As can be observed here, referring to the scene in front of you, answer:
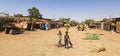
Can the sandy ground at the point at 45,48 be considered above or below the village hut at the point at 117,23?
below

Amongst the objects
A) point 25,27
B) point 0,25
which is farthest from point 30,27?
point 0,25

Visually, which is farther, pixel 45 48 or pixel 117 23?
pixel 117 23

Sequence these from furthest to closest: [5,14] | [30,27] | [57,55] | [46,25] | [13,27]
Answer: [46,25], [30,27], [5,14], [13,27], [57,55]

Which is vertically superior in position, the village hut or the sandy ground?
the village hut

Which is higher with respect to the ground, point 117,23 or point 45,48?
point 117,23

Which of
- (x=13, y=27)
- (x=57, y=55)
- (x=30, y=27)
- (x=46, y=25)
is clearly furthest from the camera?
(x=46, y=25)

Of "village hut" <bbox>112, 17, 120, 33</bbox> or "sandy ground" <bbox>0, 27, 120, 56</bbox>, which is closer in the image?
"sandy ground" <bbox>0, 27, 120, 56</bbox>

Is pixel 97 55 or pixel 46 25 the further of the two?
pixel 46 25

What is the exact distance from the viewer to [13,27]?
98.8ft

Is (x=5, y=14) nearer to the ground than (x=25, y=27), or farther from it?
farther from it

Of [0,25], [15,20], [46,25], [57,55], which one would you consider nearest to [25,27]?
[15,20]

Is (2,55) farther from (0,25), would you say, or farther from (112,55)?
(0,25)

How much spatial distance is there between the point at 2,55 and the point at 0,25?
1995cm

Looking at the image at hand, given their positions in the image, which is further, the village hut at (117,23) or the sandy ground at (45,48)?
the village hut at (117,23)
